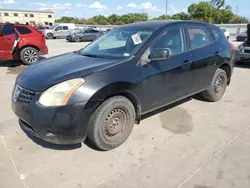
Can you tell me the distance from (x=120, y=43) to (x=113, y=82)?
46.8 inches

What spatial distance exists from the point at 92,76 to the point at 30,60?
7.22 m

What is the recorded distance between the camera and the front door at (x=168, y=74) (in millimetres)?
3340

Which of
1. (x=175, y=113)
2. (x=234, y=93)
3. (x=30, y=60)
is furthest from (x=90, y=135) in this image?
(x=30, y=60)

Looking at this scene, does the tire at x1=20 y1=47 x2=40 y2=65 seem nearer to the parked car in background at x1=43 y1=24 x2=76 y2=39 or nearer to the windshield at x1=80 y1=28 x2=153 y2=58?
the windshield at x1=80 y1=28 x2=153 y2=58

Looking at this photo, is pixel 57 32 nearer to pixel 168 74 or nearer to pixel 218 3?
pixel 168 74

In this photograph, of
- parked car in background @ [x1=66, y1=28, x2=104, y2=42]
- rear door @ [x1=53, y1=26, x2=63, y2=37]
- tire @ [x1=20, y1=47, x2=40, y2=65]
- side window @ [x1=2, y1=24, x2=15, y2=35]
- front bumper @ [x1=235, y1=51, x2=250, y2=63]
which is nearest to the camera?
front bumper @ [x1=235, y1=51, x2=250, y2=63]

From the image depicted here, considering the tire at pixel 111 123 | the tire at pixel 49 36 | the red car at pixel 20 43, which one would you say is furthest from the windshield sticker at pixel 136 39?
the tire at pixel 49 36

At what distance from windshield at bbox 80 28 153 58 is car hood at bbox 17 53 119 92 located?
315 mm

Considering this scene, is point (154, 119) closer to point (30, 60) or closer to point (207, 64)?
point (207, 64)

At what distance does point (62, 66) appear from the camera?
10.3 ft

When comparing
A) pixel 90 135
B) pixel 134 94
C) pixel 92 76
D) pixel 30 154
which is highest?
pixel 92 76

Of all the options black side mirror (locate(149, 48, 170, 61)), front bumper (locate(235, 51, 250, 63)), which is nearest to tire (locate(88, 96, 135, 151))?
black side mirror (locate(149, 48, 170, 61))

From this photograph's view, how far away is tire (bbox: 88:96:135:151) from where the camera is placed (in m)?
2.86

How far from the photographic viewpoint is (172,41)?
371cm
